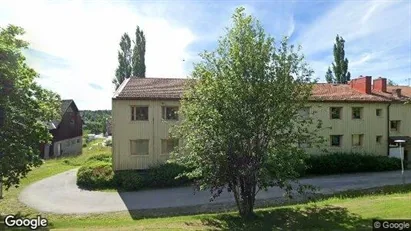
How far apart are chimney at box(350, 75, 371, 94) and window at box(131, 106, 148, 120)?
21342 mm

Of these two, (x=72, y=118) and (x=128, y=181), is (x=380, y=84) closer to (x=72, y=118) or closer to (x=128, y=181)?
(x=128, y=181)

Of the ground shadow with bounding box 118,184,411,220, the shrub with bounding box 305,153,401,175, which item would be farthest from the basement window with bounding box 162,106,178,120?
the shrub with bounding box 305,153,401,175

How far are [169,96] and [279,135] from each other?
15534mm

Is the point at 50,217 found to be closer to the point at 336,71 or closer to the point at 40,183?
the point at 40,183

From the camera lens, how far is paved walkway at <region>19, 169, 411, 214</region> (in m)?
18.9

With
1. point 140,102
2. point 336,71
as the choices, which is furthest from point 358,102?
point 336,71

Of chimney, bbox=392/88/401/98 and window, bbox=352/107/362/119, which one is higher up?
chimney, bbox=392/88/401/98

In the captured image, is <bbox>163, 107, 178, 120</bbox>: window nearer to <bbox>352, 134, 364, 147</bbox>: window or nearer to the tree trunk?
the tree trunk

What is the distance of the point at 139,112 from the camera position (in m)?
27.1

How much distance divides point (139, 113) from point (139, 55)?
67.8 feet

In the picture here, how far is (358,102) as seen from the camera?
31375 millimetres

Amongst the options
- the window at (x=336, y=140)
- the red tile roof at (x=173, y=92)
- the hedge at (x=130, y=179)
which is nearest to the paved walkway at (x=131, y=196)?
the hedge at (x=130, y=179)

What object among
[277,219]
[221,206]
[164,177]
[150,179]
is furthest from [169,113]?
[277,219]

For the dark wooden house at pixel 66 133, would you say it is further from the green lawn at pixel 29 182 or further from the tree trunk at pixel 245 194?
the tree trunk at pixel 245 194
